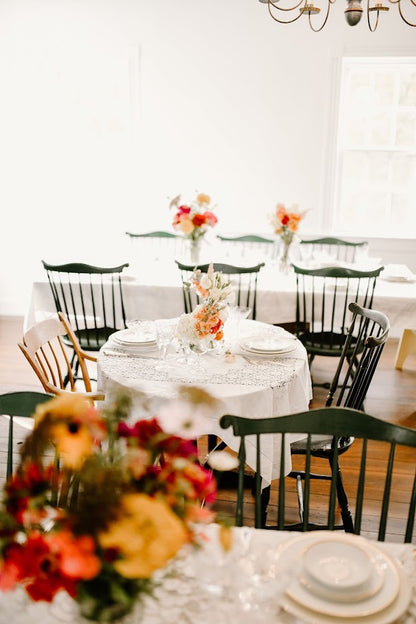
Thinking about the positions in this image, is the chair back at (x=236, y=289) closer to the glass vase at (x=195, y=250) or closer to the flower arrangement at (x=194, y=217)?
the glass vase at (x=195, y=250)

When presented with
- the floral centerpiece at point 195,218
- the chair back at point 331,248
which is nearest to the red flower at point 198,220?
the floral centerpiece at point 195,218

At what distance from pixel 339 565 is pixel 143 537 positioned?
51 cm

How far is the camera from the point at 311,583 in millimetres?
1104

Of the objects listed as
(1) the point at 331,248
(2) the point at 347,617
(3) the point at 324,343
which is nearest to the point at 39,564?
(2) the point at 347,617

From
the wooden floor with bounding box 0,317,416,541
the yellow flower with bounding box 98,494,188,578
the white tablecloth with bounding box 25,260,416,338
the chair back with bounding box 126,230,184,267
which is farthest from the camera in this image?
the chair back with bounding box 126,230,184,267

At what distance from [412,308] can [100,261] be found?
199 cm

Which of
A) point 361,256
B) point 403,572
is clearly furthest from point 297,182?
point 403,572

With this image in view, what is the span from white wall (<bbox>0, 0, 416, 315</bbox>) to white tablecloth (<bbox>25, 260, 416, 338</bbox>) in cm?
112

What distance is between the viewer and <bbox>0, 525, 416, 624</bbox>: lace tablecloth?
3.47 ft

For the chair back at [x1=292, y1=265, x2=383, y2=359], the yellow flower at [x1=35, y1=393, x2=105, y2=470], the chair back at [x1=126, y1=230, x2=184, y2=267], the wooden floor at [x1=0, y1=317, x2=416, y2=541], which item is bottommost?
the wooden floor at [x1=0, y1=317, x2=416, y2=541]

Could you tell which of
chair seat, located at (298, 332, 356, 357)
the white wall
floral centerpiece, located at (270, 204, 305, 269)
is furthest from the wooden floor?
floral centerpiece, located at (270, 204, 305, 269)

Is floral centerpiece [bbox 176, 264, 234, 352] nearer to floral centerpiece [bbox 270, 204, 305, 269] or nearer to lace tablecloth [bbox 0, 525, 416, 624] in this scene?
lace tablecloth [bbox 0, 525, 416, 624]

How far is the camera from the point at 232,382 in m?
2.34

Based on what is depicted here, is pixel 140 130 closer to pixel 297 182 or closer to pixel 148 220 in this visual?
pixel 148 220
